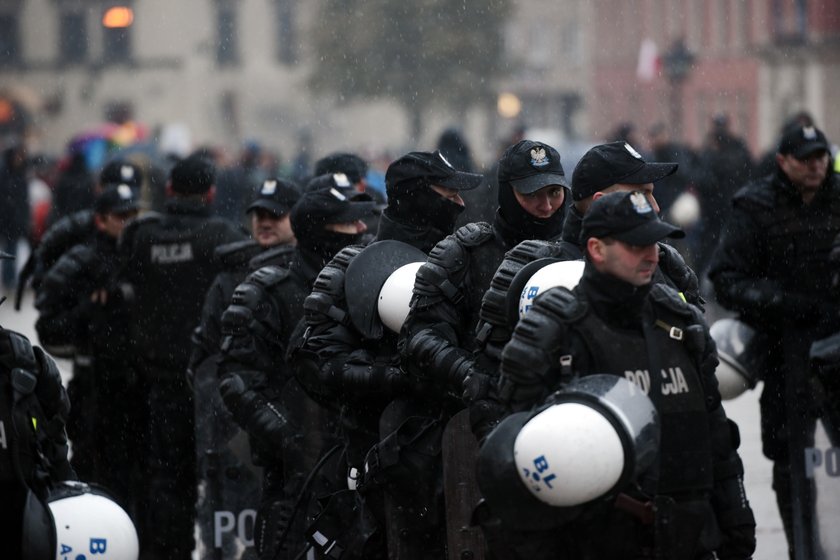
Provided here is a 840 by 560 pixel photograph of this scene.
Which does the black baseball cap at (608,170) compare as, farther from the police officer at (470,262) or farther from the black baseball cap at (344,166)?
the black baseball cap at (344,166)

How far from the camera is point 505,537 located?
6.14m

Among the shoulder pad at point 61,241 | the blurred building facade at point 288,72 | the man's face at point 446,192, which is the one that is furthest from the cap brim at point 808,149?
the blurred building facade at point 288,72

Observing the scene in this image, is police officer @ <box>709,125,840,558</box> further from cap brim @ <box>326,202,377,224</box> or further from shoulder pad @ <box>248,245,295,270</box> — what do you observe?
shoulder pad @ <box>248,245,295,270</box>

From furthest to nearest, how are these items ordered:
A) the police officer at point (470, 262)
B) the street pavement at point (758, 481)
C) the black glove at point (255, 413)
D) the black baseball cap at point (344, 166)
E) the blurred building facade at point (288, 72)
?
the blurred building facade at point (288, 72), the black baseball cap at point (344, 166), the street pavement at point (758, 481), the black glove at point (255, 413), the police officer at point (470, 262)

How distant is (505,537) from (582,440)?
69cm

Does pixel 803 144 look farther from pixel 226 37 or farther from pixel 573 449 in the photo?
pixel 226 37

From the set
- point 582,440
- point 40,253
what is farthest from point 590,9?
point 582,440

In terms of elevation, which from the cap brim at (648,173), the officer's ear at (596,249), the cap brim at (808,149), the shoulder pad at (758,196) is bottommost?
the shoulder pad at (758,196)

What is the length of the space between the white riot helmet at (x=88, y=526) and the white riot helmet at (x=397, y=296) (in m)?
1.47

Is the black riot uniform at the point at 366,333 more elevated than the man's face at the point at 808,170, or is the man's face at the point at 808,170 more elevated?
the man's face at the point at 808,170

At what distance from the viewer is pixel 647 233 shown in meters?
5.93

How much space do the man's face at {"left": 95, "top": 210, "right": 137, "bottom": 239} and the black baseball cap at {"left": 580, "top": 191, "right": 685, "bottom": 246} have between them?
4.98 m

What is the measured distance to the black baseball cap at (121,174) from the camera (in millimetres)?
11477

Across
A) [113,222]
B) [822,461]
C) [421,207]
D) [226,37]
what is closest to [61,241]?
[113,222]
